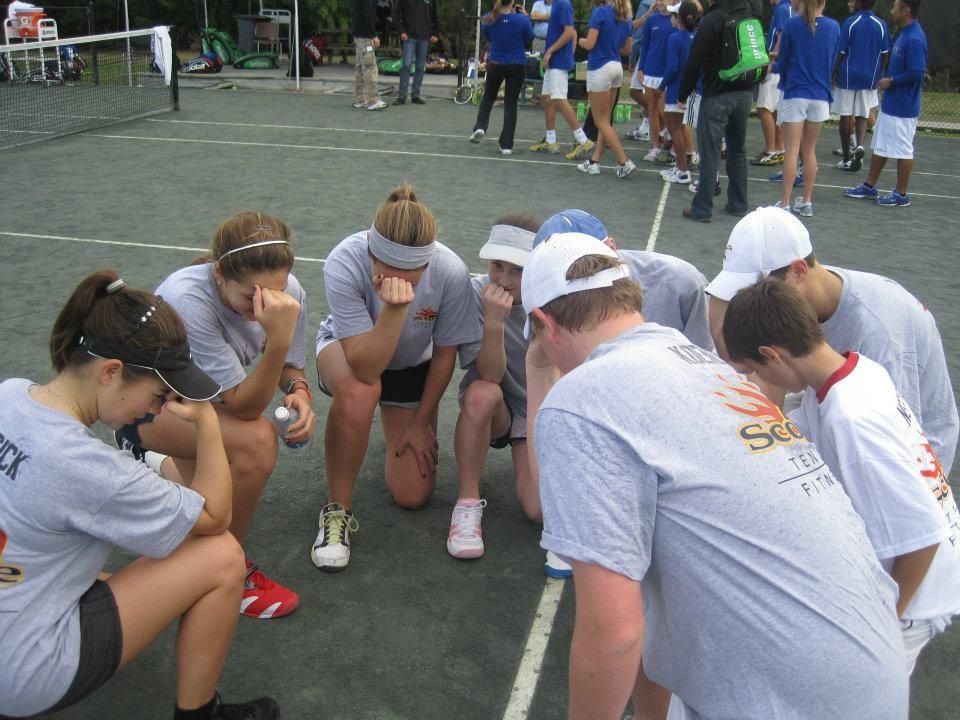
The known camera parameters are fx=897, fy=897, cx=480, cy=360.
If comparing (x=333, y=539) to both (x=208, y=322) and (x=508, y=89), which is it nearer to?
(x=208, y=322)

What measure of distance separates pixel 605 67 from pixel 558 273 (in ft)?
28.9

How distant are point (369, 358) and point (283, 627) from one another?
991 mm

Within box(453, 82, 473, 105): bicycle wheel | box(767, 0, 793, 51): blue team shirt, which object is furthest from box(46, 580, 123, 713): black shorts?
box(453, 82, 473, 105): bicycle wheel

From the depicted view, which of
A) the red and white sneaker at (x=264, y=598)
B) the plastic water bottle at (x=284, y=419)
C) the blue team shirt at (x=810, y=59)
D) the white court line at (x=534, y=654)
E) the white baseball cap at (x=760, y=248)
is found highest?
the blue team shirt at (x=810, y=59)

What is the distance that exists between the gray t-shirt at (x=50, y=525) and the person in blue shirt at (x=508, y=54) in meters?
9.43

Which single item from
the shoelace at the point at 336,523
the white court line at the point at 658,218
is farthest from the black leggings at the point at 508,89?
the shoelace at the point at 336,523

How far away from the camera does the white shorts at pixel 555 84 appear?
10961 millimetres

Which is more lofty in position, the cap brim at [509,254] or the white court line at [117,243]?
the cap brim at [509,254]

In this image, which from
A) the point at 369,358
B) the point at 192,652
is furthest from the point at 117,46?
the point at 192,652

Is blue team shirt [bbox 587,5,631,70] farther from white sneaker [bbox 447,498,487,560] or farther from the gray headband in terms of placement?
white sneaker [bbox 447,498,487,560]

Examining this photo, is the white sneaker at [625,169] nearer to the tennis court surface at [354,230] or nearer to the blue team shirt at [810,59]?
the tennis court surface at [354,230]

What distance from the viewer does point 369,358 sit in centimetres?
333

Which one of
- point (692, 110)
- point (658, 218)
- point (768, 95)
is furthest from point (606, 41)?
point (658, 218)

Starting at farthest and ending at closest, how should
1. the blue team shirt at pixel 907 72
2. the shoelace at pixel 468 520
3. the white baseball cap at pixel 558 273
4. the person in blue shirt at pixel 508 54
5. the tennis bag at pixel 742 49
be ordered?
the person in blue shirt at pixel 508 54, the blue team shirt at pixel 907 72, the tennis bag at pixel 742 49, the shoelace at pixel 468 520, the white baseball cap at pixel 558 273
